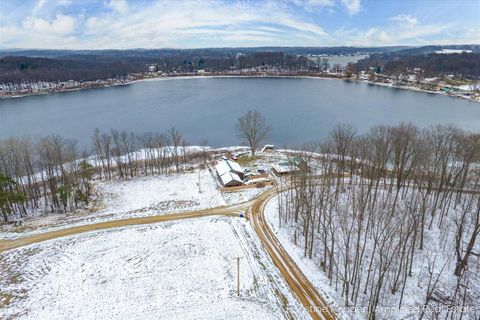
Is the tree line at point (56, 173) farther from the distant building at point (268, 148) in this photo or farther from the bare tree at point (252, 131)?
the distant building at point (268, 148)

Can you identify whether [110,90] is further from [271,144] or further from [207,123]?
[271,144]

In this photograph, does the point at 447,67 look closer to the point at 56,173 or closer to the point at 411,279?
the point at 411,279

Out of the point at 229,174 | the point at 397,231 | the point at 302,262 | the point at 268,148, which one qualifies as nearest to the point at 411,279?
the point at 397,231

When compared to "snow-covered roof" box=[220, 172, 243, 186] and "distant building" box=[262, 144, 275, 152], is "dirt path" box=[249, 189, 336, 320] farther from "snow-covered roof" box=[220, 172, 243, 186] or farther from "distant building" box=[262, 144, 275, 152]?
"distant building" box=[262, 144, 275, 152]

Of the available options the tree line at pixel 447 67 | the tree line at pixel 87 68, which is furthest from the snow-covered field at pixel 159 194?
the tree line at pixel 87 68

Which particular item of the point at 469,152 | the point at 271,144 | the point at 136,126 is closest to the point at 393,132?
the point at 469,152
